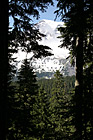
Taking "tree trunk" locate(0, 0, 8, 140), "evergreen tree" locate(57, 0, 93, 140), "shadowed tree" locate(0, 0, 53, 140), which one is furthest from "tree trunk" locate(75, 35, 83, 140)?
"tree trunk" locate(0, 0, 8, 140)

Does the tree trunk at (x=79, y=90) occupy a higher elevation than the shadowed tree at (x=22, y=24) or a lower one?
lower

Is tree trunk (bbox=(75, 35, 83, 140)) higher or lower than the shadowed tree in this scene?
lower

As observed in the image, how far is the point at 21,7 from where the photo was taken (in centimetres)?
547

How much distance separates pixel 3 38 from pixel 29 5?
93.3 inches

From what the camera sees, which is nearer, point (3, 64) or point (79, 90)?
point (3, 64)

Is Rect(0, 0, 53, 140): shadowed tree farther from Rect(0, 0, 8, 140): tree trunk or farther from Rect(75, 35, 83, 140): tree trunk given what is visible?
Rect(75, 35, 83, 140): tree trunk

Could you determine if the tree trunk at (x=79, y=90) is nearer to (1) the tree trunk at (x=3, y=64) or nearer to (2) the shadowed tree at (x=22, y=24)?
(2) the shadowed tree at (x=22, y=24)

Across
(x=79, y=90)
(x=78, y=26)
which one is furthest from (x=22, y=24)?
(x=79, y=90)

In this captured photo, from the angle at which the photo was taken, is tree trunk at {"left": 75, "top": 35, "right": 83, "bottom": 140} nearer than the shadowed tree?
No

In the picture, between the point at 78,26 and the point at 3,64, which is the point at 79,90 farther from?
the point at 3,64

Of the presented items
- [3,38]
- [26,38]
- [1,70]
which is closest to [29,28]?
[26,38]

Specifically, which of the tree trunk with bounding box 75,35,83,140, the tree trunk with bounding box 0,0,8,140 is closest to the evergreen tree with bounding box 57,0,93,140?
the tree trunk with bounding box 75,35,83,140

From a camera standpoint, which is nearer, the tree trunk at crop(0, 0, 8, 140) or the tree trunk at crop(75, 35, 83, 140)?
the tree trunk at crop(0, 0, 8, 140)

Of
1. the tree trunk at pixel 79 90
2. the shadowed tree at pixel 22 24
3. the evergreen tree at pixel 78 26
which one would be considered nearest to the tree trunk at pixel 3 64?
the shadowed tree at pixel 22 24
